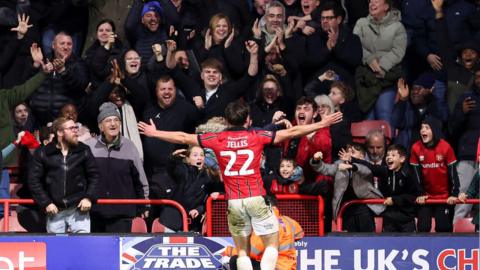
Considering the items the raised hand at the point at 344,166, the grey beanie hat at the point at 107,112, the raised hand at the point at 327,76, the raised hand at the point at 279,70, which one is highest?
the raised hand at the point at 279,70

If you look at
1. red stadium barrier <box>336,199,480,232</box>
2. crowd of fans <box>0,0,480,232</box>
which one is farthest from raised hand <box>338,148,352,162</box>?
red stadium barrier <box>336,199,480,232</box>

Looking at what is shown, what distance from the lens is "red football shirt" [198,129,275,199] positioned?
16.2m

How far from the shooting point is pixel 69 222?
17578 millimetres

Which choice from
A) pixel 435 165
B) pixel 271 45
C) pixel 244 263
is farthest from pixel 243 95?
pixel 244 263

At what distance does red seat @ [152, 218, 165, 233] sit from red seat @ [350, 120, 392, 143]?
295 cm

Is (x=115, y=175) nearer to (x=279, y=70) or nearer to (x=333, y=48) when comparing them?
(x=279, y=70)

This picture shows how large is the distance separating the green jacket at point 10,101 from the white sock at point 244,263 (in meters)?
3.87

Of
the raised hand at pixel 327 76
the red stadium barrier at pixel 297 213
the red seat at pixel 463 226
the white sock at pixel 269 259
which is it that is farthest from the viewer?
the raised hand at pixel 327 76

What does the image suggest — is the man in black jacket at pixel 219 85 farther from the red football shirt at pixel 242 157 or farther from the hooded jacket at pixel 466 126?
the hooded jacket at pixel 466 126

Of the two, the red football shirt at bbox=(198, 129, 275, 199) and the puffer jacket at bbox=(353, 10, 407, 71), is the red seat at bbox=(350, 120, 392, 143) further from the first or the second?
the red football shirt at bbox=(198, 129, 275, 199)

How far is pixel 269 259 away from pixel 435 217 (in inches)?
117

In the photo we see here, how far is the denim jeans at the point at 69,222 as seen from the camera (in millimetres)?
17531

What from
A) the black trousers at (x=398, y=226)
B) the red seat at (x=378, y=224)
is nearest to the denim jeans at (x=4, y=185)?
the red seat at (x=378, y=224)

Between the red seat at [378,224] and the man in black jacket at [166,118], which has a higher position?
the man in black jacket at [166,118]
